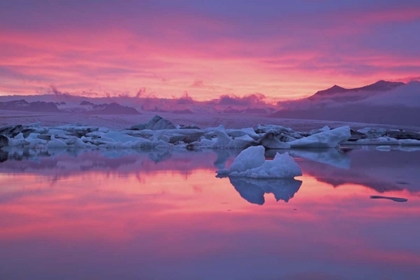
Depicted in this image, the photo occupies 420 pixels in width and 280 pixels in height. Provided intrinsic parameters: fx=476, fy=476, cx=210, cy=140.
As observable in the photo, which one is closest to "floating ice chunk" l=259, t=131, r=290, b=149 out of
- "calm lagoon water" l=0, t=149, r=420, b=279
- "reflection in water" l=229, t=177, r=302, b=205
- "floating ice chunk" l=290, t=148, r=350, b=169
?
"floating ice chunk" l=290, t=148, r=350, b=169

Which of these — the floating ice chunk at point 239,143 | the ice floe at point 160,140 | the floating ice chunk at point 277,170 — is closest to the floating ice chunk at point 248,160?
the floating ice chunk at point 277,170

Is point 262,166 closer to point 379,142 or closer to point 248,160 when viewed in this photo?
point 248,160

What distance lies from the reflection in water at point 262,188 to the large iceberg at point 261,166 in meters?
0.11

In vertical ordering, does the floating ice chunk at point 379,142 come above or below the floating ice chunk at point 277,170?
below

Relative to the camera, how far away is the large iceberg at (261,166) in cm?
523

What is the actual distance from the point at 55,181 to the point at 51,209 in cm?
168

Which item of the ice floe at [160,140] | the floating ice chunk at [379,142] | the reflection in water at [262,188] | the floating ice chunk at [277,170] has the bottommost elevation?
the floating ice chunk at [379,142]

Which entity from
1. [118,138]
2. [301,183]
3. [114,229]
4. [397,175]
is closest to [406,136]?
[118,138]

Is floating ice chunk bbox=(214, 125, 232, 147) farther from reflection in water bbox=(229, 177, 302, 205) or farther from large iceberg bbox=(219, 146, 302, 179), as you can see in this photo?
reflection in water bbox=(229, 177, 302, 205)

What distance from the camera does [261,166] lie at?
5.41 metres

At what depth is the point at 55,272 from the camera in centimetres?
195

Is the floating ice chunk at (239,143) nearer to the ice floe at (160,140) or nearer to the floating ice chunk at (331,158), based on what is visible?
the ice floe at (160,140)

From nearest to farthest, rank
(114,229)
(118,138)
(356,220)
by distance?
1. (114,229)
2. (356,220)
3. (118,138)

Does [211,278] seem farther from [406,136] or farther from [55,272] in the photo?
[406,136]
